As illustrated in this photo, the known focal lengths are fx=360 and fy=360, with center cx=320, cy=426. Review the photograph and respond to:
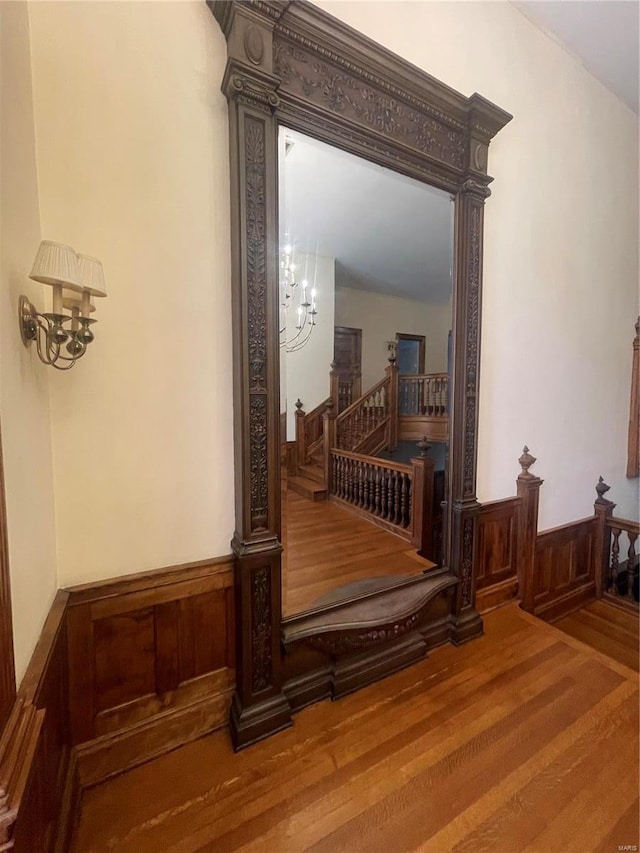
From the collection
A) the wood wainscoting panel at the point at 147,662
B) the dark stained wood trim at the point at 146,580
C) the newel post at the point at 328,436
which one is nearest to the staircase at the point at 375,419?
the newel post at the point at 328,436

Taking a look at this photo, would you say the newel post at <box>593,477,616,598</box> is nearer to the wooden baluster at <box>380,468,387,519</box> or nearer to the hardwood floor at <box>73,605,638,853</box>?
the hardwood floor at <box>73,605,638,853</box>

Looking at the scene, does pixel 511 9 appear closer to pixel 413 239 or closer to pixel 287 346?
pixel 413 239

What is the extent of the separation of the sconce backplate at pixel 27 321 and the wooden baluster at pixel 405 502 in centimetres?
180

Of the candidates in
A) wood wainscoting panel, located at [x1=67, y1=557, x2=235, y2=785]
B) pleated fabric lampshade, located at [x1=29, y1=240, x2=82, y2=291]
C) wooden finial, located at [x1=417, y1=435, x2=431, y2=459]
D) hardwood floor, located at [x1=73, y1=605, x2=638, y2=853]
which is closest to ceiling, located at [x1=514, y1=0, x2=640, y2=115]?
wooden finial, located at [x1=417, y1=435, x2=431, y2=459]

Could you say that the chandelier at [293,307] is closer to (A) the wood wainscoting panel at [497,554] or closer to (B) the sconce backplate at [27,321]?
(B) the sconce backplate at [27,321]

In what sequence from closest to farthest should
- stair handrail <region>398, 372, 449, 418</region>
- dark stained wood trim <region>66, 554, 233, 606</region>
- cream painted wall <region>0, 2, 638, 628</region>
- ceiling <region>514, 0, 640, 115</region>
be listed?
cream painted wall <region>0, 2, 638, 628</region> → dark stained wood trim <region>66, 554, 233, 606</region> → stair handrail <region>398, 372, 449, 418</region> → ceiling <region>514, 0, 640, 115</region>

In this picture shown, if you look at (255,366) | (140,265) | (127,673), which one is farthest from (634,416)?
(127,673)

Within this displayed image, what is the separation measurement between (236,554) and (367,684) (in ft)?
3.11

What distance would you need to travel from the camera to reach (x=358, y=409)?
7.22 feet

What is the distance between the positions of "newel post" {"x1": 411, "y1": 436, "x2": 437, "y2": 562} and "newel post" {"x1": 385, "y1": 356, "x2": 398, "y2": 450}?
0.19m

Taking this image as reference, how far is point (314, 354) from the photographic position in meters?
1.88

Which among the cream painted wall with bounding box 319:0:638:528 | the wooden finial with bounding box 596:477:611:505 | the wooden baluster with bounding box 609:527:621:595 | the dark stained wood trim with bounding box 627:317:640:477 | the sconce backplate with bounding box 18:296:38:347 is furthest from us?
the dark stained wood trim with bounding box 627:317:640:477

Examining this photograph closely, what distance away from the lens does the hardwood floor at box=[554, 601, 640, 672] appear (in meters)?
2.58

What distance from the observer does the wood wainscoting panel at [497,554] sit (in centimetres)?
222
